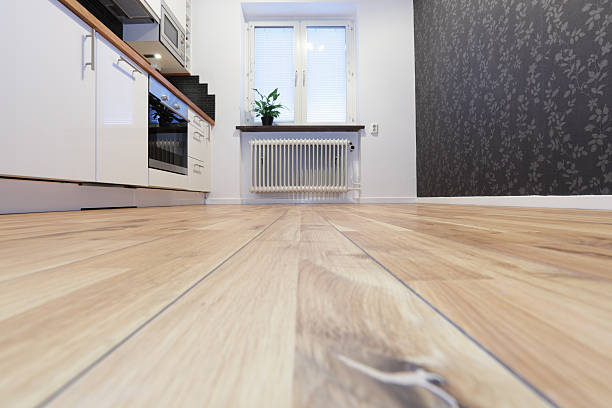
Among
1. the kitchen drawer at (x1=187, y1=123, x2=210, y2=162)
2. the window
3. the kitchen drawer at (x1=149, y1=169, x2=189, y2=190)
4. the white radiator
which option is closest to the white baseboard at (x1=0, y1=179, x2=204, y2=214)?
the kitchen drawer at (x1=149, y1=169, x2=189, y2=190)

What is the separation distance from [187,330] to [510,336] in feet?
0.48

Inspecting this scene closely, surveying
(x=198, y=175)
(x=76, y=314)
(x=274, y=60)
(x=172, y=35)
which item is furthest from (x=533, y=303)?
(x=274, y=60)

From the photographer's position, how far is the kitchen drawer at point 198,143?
2.99 meters

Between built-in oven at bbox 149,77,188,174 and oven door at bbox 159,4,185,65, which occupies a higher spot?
oven door at bbox 159,4,185,65

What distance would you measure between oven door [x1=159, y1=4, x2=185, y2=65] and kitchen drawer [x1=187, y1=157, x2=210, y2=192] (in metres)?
1.03

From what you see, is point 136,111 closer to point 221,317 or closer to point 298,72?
point 221,317

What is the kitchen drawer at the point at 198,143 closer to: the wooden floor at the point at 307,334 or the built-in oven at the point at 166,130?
the built-in oven at the point at 166,130

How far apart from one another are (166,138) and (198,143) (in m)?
0.77

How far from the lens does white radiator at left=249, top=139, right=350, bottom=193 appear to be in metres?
3.75

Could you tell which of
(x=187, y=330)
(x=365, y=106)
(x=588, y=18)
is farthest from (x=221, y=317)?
(x=365, y=106)

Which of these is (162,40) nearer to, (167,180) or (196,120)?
(196,120)

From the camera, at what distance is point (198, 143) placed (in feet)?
10.6

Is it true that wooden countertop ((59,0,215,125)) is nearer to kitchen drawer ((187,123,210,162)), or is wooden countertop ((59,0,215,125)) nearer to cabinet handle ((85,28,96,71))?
cabinet handle ((85,28,96,71))

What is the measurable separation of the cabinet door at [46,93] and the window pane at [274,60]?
259cm
